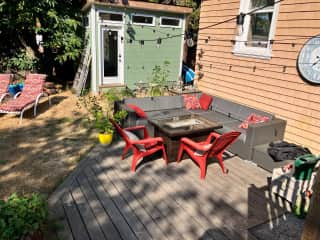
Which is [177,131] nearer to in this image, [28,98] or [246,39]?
[246,39]

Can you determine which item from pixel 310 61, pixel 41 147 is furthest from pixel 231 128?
pixel 41 147

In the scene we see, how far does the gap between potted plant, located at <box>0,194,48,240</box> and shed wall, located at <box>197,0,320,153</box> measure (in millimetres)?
4045

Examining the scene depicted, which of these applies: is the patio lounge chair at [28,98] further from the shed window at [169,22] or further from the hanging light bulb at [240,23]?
the hanging light bulb at [240,23]

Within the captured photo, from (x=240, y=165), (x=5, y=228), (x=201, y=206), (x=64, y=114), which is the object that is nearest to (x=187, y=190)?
(x=201, y=206)

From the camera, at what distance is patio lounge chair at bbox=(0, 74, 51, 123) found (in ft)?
17.4

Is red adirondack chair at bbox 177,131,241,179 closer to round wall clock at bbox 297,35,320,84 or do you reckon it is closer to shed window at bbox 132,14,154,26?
round wall clock at bbox 297,35,320,84

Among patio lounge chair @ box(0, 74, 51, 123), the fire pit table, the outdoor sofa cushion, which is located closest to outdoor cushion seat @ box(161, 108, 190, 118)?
the outdoor sofa cushion

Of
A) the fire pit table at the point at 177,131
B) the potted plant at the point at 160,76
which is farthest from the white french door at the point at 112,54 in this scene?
the fire pit table at the point at 177,131

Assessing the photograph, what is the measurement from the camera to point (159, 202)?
2.90m

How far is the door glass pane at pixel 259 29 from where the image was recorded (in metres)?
4.69

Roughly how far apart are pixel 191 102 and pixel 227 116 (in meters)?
0.96

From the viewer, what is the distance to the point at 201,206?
9.41 ft

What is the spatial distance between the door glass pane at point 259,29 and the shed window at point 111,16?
14.5 ft

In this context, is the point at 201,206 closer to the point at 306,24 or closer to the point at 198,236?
the point at 198,236
